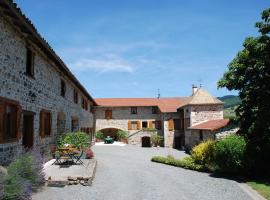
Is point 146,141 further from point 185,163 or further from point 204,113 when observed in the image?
point 185,163

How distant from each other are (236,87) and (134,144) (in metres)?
26.7

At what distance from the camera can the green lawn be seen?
11.1 metres

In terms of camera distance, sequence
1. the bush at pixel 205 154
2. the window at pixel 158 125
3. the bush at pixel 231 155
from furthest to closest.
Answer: the window at pixel 158 125
the bush at pixel 205 154
the bush at pixel 231 155

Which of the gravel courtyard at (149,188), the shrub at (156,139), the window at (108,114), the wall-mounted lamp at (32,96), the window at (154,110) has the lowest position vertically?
the gravel courtyard at (149,188)

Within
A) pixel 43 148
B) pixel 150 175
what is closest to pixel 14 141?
pixel 43 148

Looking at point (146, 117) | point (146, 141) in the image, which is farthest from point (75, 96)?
point (146, 117)

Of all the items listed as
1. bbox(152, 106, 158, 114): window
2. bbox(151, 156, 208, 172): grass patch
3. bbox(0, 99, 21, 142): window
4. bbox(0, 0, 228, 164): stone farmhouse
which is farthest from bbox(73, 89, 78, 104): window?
bbox(152, 106, 158, 114): window

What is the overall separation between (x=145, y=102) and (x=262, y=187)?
102ft

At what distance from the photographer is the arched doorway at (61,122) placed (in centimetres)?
1791

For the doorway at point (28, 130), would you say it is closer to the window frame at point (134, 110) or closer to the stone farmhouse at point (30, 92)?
the stone farmhouse at point (30, 92)

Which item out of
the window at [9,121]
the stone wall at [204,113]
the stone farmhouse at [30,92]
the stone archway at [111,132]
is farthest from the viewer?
the stone archway at [111,132]

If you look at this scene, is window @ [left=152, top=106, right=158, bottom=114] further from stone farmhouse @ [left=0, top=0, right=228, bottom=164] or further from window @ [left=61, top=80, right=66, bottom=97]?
window @ [left=61, top=80, right=66, bottom=97]

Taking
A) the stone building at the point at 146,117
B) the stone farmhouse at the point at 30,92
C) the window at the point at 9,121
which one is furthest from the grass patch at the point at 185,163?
the stone building at the point at 146,117

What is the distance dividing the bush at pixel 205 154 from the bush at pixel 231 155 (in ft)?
3.73
